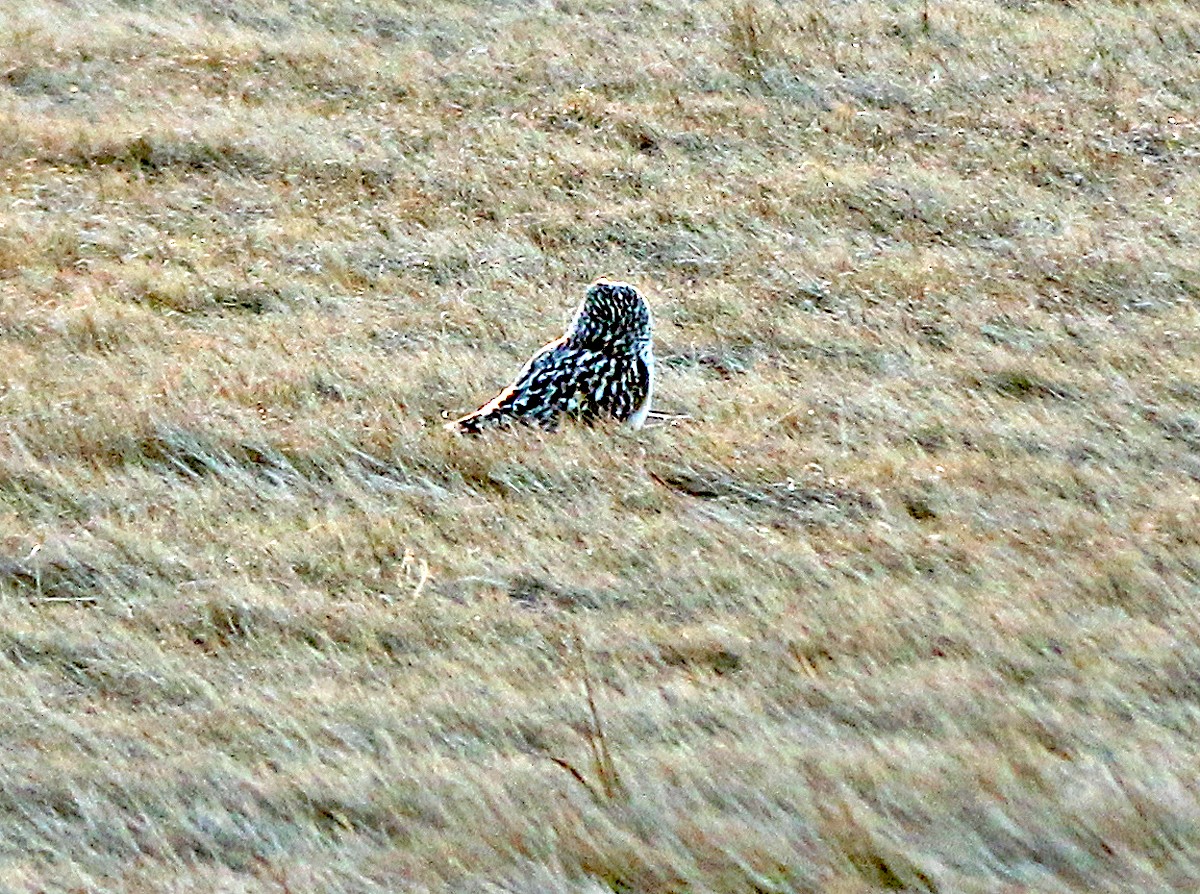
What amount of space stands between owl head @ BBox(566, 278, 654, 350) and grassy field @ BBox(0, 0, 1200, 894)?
17.1 inches

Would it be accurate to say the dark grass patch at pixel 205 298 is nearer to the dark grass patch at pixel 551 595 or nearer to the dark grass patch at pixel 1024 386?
the dark grass patch at pixel 1024 386

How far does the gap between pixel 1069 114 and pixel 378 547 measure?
8.66 metres

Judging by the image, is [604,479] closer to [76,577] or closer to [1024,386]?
[76,577]

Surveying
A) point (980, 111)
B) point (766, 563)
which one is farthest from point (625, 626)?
point (980, 111)

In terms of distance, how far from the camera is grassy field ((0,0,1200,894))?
4.13m

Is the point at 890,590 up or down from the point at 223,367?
up

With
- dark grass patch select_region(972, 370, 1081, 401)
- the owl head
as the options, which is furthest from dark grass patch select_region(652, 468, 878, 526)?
dark grass patch select_region(972, 370, 1081, 401)

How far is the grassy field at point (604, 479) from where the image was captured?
13.5 feet

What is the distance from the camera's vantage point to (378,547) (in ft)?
20.0

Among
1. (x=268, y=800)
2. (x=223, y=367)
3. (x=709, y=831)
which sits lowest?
(x=223, y=367)

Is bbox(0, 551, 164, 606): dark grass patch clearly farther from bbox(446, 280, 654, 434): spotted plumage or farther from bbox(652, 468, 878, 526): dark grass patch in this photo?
bbox(652, 468, 878, 526): dark grass patch

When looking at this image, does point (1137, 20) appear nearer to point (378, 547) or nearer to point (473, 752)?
point (378, 547)

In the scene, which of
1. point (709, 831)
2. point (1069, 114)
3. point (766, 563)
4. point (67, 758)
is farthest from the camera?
point (1069, 114)

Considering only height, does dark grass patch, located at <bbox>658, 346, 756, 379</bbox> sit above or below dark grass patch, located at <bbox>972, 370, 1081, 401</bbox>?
below
